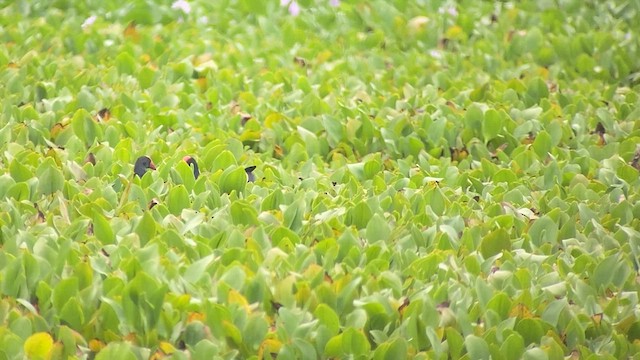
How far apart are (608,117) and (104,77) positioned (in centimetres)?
247

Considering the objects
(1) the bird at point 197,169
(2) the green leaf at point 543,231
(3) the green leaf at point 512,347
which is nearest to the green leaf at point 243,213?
(1) the bird at point 197,169

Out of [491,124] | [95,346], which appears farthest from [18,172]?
[491,124]

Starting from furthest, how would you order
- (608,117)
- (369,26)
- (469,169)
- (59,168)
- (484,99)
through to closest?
1. (369,26)
2. (484,99)
3. (608,117)
4. (469,169)
5. (59,168)

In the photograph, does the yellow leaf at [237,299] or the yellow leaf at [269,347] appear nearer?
the yellow leaf at [269,347]

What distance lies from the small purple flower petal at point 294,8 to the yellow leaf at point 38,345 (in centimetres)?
467

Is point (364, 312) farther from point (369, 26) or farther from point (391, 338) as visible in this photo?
point (369, 26)

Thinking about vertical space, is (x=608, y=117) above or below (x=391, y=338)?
below

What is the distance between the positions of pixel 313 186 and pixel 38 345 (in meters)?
1.57

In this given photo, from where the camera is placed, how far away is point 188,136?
15.3 feet

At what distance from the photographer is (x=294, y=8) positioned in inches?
283

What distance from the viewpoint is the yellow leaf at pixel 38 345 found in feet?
8.89

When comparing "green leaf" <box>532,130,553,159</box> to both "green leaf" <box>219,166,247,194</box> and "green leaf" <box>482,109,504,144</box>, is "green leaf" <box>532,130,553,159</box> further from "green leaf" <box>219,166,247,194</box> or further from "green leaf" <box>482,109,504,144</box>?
"green leaf" <box>219,166,247,194</box>

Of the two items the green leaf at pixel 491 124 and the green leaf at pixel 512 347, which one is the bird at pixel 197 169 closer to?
the green leaf at pixel 491 124

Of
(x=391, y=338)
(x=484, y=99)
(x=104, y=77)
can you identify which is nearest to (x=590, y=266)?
(x=391, y=338)
